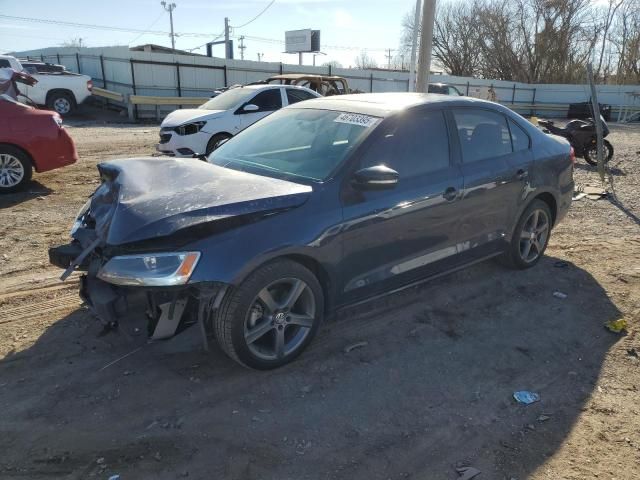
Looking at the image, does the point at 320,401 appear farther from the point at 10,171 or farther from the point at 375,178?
the point at 10,171

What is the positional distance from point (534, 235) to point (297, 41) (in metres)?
45.7

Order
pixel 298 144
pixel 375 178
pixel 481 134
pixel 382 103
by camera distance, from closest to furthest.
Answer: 1. pixel 375 178
2. pixel 298 144
3. pixel 382 103
4. pixel 481 134

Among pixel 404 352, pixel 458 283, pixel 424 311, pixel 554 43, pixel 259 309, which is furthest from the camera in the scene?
pixel 554 43

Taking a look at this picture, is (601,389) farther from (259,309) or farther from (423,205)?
(259,309)

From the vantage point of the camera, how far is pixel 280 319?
3322 millimetres

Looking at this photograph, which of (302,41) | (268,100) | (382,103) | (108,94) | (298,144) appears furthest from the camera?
(302,41)

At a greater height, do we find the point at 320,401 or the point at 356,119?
the point at 356,119

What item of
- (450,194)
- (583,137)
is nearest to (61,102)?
(583,137)

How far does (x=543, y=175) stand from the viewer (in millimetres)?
5039

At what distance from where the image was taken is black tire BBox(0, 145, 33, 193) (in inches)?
292

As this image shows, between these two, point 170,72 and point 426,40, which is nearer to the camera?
point 426,40

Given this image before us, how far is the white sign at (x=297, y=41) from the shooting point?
46.0 metres

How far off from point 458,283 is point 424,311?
30.2 inches

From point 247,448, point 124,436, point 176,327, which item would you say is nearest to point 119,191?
point 176,327
